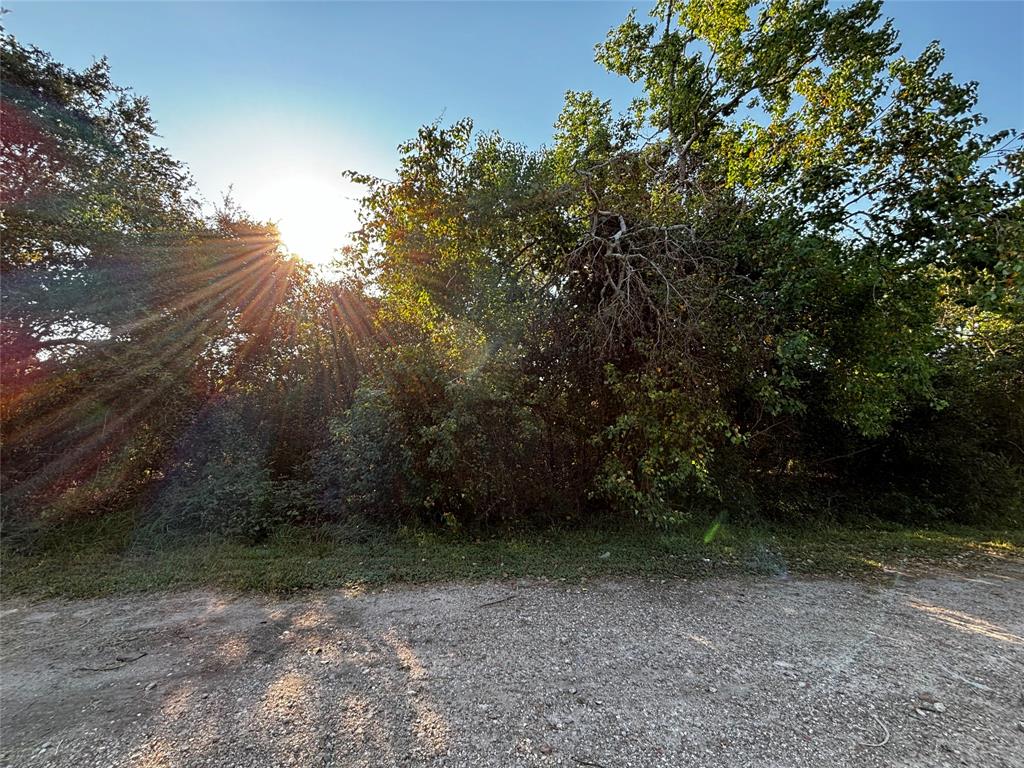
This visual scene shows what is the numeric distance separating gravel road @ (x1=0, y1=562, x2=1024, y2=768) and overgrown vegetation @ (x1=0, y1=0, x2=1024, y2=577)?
40.0 inches

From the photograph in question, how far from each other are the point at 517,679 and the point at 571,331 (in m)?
4.03

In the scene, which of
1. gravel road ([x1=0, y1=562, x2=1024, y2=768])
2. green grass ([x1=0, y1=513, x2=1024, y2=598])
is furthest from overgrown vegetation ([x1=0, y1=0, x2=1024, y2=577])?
gravel road ([x1=0, y1=562, x2=1024, y2=768])

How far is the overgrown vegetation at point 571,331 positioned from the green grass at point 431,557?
108mm

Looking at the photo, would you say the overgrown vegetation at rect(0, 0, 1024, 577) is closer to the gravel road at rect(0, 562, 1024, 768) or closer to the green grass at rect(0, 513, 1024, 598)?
the green grass at rect(0, 513, 1024, 598)

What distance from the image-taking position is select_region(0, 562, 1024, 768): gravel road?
196 cm

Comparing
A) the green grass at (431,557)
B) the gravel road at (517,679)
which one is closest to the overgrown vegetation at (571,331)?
the green grass at (431,557)

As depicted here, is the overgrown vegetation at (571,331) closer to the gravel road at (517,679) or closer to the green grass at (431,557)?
the green grass at (431,557)

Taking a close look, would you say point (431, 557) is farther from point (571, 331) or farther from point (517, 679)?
point (571, 331)

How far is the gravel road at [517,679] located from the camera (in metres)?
1.96

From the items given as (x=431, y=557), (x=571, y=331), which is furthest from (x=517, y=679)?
(x=571, y=331)

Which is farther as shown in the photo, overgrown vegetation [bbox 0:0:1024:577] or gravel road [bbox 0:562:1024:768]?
overgrown vegetation [bbox 0:0:1024:577]

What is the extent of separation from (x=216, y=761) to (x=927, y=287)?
23.5ft

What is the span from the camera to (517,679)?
2.49 meters

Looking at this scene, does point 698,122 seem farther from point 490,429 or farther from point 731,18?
point 490,429
